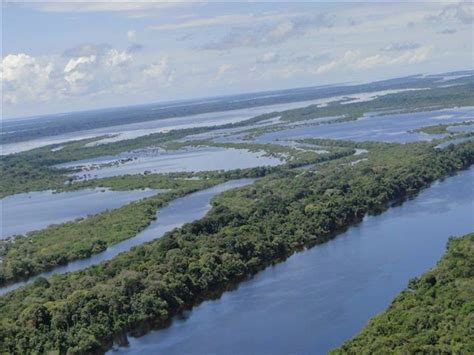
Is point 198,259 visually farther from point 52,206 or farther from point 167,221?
point 52,206

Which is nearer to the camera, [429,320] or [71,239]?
[429,320]

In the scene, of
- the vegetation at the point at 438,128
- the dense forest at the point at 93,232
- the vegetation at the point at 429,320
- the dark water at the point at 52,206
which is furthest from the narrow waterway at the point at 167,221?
the vegetation at the point at 438,128

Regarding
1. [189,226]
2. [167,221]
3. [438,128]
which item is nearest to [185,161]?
[438,128]

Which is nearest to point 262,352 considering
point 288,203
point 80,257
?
point 80,257

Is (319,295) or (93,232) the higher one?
(93,232)

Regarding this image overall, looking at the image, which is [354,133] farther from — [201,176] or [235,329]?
[235,329]
